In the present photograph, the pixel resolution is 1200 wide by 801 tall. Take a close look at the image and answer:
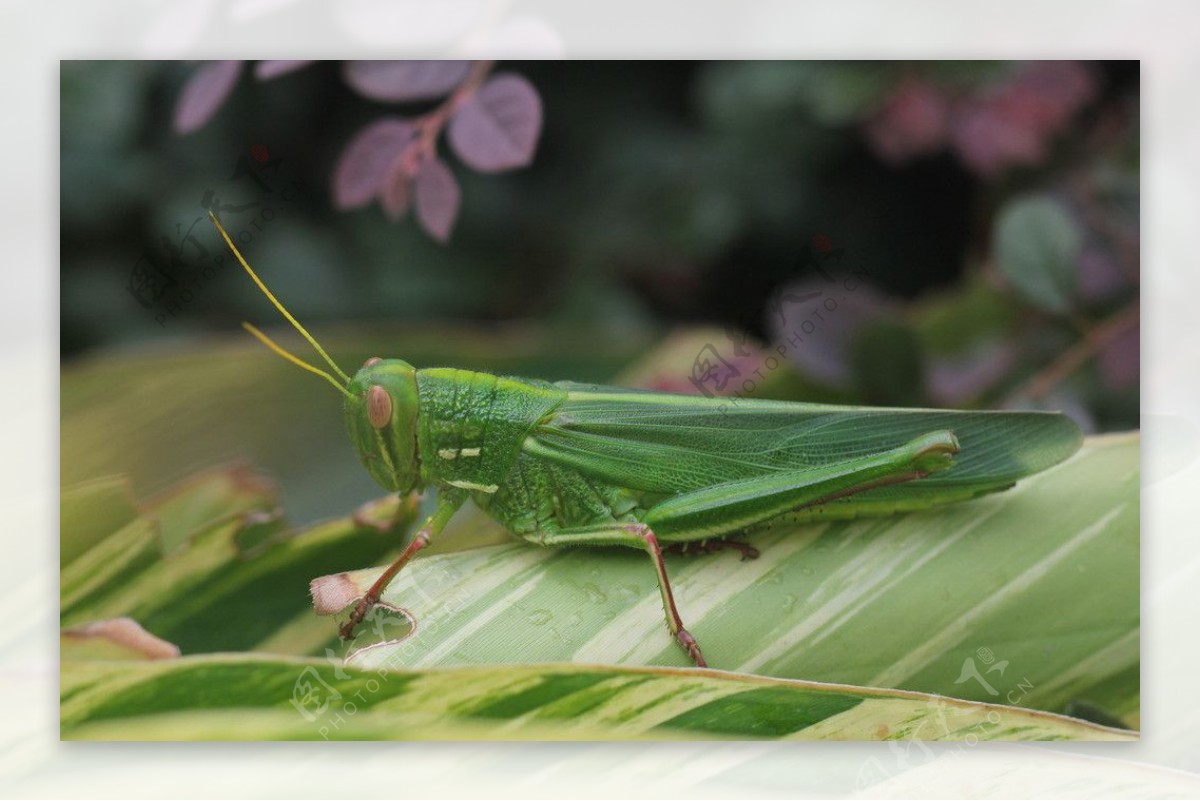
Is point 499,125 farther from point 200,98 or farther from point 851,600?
point 851,600

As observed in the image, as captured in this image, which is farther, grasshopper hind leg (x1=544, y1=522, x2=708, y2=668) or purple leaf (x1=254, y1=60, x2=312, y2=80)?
purple leaf (x1=254, y1=60, x2=312, y2=80)

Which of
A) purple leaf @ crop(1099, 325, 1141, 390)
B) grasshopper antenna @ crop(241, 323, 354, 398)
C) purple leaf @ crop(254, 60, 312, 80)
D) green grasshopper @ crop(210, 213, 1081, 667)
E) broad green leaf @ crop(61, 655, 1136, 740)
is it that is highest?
purple leaf @ crop(254, 60, 312, 80)

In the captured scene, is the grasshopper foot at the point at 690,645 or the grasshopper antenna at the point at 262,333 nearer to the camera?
the grasshopper foot at the point at 690,645

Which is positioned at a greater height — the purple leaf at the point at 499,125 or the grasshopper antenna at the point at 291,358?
the purple leaf at the point at 499,125

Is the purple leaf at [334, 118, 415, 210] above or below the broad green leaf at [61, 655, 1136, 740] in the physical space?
above

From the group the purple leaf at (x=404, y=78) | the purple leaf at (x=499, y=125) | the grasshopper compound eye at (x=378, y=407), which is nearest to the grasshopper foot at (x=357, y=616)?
the grasshopper compound eye at (x=378, y=407)

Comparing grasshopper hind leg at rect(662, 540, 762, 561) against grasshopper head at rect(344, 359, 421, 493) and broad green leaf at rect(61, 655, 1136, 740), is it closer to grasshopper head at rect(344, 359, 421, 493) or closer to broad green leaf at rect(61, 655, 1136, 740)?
broad green leaf at rect(61, 655, 1136, 740)

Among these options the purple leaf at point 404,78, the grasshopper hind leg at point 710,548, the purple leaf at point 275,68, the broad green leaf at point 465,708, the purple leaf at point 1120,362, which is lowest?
the broad green leaf at point 465,708

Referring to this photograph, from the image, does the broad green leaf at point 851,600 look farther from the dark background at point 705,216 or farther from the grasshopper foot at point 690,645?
the dark background at point 705,216

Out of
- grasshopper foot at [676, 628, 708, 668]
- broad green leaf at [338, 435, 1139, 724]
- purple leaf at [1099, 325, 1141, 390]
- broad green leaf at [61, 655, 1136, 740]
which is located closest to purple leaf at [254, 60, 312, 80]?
broad green leaf at [338, 435, 1139, 724]
